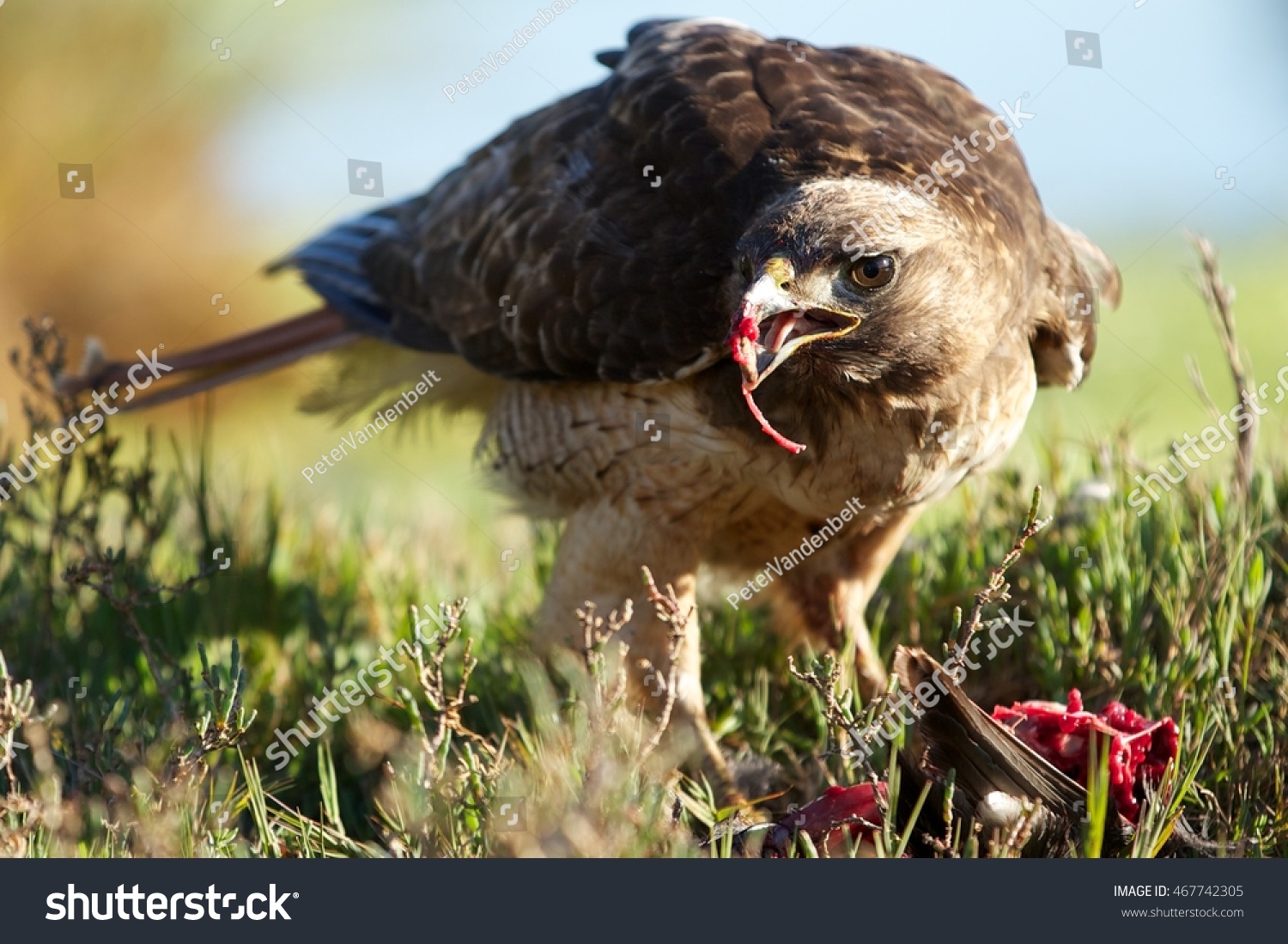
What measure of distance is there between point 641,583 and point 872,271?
1.28 m

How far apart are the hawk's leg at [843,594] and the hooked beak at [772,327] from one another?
42.6 inches

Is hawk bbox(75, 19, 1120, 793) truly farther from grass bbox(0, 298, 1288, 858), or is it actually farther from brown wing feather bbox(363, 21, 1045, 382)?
grass bbox(0, 298, 1288, 858)

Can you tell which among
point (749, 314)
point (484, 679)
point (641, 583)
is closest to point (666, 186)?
point (749, 314)

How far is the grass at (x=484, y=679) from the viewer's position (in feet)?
8.72

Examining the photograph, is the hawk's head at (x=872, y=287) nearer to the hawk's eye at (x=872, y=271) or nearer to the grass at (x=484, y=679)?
the hawk's eye at (x=872, y=271)

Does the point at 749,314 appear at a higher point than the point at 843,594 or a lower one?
higher

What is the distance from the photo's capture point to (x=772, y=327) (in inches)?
111

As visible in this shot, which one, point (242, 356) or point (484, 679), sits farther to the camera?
point (242, 356)

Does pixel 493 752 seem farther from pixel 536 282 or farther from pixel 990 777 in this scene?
pixel 536 282

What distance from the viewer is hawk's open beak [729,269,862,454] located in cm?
267

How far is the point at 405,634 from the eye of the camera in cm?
417

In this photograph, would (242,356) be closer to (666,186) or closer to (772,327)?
(666,186)

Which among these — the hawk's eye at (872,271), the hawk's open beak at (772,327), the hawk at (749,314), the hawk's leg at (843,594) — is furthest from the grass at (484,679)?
the hawk's eye at (872,271)
